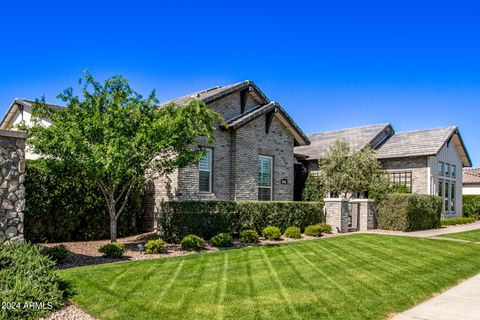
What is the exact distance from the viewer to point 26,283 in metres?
5.88

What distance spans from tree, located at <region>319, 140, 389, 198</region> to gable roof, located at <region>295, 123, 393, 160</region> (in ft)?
7.80

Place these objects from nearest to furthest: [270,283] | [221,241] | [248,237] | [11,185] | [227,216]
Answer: [270,283]
[11,185]
[221,241]
[248,237]
[227,216]

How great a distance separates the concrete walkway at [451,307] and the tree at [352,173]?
12868mm

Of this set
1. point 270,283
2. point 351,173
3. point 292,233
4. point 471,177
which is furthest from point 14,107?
point 471,177

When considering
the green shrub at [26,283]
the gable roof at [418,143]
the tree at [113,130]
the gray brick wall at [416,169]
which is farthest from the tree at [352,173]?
the green shrub at [26,283]

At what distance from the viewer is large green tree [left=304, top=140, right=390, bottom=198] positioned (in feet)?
69.7

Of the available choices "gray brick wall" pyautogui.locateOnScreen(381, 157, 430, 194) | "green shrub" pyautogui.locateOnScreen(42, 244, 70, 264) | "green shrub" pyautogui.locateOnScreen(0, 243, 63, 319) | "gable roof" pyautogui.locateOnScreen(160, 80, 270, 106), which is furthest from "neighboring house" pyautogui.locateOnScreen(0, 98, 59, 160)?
"gray brick wall" pyautogui.locateOnScreen(381, 157, 430, 194)

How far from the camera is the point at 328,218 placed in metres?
17.9

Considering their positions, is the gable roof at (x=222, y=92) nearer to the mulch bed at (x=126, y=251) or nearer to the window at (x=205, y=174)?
the window at (x=205, y=174)

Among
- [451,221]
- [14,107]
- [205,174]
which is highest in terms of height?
[14,107]

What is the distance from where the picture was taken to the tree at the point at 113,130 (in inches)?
420

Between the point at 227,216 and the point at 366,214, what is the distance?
7.83 meters

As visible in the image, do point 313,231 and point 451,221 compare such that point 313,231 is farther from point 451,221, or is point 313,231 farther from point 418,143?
point 451,221

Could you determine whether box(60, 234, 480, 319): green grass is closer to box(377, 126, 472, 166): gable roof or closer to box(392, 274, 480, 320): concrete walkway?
box(392, 274, 480, 320): concrete walkway
